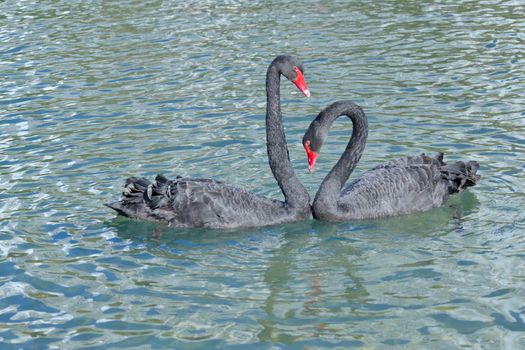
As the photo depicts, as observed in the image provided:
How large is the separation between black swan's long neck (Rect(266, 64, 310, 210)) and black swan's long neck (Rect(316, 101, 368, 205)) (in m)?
0.20

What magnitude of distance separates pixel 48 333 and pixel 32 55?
8.17m

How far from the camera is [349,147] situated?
27.2ft

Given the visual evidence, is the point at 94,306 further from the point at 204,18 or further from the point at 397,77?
the point at 204,18

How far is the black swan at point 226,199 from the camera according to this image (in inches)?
307

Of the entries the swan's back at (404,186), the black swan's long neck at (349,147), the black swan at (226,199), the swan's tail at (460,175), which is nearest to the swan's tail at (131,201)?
the black swan at (226,199)

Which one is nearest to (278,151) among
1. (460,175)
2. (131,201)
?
(131,201)

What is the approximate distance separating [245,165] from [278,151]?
119cm

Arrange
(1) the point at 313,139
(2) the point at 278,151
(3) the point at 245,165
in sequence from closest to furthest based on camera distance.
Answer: (1) the point at 313,139
(2) the point at 278,151
(3) the point at 245,165

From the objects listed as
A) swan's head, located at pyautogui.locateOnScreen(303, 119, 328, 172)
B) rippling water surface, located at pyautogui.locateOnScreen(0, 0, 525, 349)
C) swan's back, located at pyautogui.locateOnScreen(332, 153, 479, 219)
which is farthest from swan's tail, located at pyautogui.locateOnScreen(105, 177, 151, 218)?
swan's back, located at pyautogui.locateOnScreen(332, 153, 479, 219)

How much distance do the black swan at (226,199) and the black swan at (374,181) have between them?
Answer: 0.25 m

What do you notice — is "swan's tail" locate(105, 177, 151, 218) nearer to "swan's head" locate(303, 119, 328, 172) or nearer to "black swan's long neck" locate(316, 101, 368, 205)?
"swan's head" locate(303, 119, 328, 172)

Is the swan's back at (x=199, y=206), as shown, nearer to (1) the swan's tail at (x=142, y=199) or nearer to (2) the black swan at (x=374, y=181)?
(1) the swan's tail at (x=142, y=199)

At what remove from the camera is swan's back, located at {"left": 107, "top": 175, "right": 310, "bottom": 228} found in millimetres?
7801

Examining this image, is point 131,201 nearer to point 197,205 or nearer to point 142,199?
point 142,199
